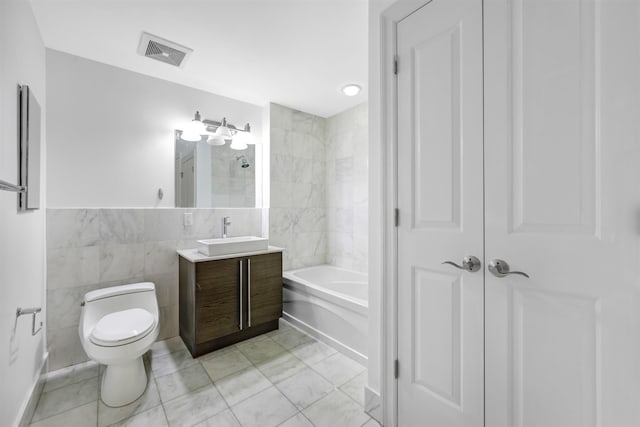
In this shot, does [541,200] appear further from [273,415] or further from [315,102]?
[315,102]

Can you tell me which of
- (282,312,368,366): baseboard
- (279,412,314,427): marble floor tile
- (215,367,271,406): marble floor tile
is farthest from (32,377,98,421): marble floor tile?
(282,312,368,366): baseboard

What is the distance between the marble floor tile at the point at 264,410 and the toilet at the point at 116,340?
2.23 feet

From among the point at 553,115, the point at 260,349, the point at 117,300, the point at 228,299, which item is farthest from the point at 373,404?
the point at 117,300

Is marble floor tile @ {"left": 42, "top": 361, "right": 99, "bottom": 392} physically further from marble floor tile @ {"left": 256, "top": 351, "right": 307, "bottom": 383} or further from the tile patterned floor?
marble floor tile @ {"left": 256, "top": 351, "right": 307, "bottom": 383}

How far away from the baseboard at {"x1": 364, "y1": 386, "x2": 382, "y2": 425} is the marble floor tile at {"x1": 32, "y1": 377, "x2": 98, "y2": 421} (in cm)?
170

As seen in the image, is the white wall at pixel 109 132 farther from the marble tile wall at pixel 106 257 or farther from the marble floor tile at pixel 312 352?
the marble floor tile at pixel 312 352

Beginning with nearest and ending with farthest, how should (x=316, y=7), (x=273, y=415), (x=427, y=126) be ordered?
(x=427, y=126) < (x=273, y=415) < (x=316, y=7)

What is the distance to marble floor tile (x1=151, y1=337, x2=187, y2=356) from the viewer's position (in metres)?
2.29

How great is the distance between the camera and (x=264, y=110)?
3189 mm

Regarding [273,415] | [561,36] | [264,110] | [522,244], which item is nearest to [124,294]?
[273,415]

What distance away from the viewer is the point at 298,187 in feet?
11.0

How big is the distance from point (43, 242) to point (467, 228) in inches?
107

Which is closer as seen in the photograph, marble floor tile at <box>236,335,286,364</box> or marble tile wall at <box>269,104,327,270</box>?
marble floor tile at <box>236,335,286,364</box>

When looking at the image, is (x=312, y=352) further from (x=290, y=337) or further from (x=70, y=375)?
(x=70, y=375)
